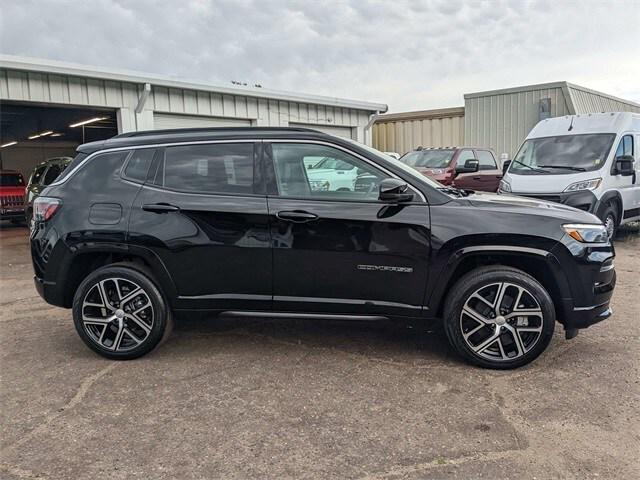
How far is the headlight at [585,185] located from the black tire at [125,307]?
7.16 m

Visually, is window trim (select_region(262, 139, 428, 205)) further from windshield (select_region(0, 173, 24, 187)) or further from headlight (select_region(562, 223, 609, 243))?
windshield (select_region(0, 173, 24, 187))

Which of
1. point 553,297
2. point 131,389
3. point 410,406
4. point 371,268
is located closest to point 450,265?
point 371,268

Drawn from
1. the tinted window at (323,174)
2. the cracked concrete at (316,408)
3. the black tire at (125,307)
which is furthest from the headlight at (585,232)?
the black tire at (125,307)

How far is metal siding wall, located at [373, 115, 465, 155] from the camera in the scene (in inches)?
663

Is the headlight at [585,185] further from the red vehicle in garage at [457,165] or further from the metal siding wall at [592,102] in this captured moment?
the metal siding wall at [592,102]

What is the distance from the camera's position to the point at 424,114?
1720 centimetres

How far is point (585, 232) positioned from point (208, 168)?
9.14 feet

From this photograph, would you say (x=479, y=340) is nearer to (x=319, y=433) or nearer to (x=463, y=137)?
(x=319, y=433)

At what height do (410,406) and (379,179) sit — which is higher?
(379,179)

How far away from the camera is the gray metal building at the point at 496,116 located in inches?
586

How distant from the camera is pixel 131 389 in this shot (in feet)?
11.1

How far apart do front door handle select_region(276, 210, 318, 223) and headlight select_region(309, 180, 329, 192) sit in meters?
0.21

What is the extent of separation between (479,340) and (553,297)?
0.62m

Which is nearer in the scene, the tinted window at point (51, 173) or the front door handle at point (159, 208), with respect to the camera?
the front door handle at point (159, 208)
